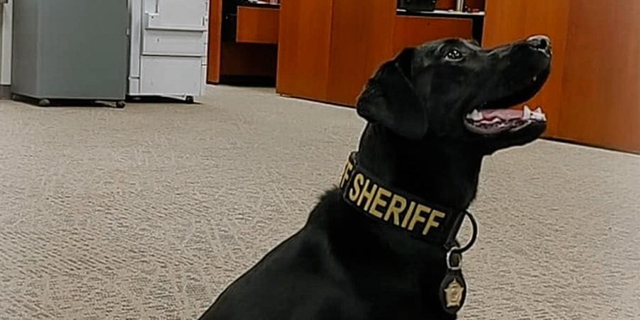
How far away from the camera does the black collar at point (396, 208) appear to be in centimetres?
113

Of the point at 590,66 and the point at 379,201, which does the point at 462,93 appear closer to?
the point at 379,201

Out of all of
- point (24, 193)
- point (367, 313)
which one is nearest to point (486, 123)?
point (367, 313)

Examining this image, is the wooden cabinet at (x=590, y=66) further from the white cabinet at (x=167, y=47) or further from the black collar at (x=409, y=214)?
the black collar at (x=409, y=214)

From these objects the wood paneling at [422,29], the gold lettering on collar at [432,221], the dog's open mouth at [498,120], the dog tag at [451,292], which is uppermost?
the wood paneling at [422,29]

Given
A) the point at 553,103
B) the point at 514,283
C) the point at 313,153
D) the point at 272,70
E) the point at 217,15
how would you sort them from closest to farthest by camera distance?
1. the point at 514,283
2. the point at 313,153
3. the point at 553,103
4. the point at 217,15
5. the point at 272,70

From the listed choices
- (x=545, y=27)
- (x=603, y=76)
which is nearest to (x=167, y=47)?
(x=545, y=27)

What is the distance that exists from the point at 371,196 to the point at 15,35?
4837 millimetres

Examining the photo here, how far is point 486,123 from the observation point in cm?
121

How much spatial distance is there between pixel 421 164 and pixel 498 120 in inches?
4.8

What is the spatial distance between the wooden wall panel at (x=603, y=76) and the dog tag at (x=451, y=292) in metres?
3.77

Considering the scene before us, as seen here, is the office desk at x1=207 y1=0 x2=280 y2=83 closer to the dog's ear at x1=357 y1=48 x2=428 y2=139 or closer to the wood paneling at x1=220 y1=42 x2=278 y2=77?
the wood paneling at x1=220 y1=42 x2=278 y2=77

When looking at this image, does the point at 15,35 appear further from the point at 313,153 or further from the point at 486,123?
the point at 486,123

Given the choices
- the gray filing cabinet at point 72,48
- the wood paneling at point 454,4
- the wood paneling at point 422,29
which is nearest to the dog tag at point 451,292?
the gray filing cabinet at point 72,48

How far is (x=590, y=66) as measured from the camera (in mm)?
4824
